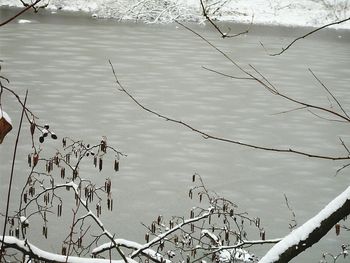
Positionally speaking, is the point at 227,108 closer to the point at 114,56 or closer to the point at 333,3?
the point at 114,56

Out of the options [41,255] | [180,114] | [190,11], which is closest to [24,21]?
[190,11]

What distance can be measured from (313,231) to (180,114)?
34.3 feet

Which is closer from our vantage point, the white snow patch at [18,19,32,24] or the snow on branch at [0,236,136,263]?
the snow on branch at [0,236,136,263]

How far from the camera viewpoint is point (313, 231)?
1292mm

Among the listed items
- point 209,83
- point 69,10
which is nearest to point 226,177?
point 209,83

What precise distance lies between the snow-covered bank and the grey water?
13.9 feet

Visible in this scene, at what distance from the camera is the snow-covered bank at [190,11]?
85.2 ft

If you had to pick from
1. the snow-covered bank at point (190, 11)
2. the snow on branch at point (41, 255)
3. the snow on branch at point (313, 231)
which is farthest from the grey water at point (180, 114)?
the snow-covered bank at point (190, 11)

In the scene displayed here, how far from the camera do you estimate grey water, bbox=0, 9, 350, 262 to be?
7.54 metres

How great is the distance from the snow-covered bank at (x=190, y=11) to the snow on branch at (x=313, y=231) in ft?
78.7

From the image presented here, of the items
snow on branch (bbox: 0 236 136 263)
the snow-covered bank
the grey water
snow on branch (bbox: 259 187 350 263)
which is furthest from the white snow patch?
snow on branch (bbox: 259 187 350 263)

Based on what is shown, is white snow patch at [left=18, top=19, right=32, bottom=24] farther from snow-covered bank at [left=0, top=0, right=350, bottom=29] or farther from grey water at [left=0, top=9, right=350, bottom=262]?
snow-covered bank at [left=0, top=0, right=350, bottom=29]

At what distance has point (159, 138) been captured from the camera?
10.2 metres

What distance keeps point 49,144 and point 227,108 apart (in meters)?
4.39
